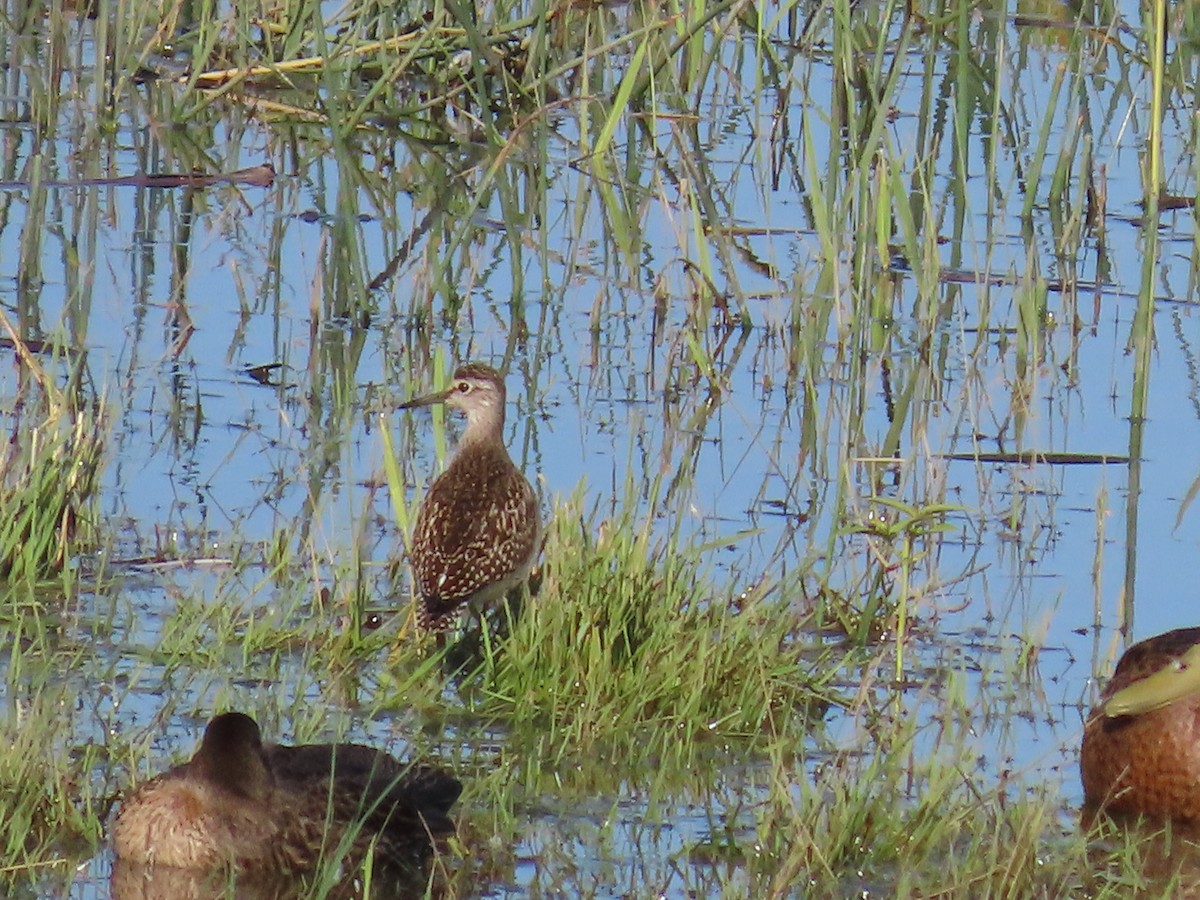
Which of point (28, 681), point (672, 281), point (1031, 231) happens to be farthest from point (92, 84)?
point (28, 681)

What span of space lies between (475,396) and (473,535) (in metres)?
1.09

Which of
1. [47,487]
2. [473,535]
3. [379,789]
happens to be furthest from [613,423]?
[379,789]

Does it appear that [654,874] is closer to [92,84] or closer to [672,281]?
[672,281]

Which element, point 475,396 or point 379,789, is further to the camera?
point 475,396

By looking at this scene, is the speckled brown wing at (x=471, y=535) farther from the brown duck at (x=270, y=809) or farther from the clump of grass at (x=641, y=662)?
the brown duck at (x=270, y=809)

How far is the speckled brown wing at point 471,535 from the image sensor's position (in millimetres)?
6609

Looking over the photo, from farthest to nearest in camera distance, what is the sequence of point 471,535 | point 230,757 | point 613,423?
1. point 613,423
2. point 471,535
3. point 230,757

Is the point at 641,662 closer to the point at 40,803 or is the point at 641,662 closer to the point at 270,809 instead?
the point at 270,809

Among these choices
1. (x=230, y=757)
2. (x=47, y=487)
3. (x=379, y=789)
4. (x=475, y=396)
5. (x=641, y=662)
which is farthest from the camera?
(x=475, y=396)

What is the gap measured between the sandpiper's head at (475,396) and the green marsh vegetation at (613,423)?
86 mm

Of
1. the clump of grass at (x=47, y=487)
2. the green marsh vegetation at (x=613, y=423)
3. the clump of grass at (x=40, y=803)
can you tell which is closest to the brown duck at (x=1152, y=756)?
the green marsh vegetation at (x=613, y=423)

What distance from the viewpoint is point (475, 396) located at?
776cm

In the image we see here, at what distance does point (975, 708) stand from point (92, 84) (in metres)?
7.87

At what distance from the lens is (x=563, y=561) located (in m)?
6.64
